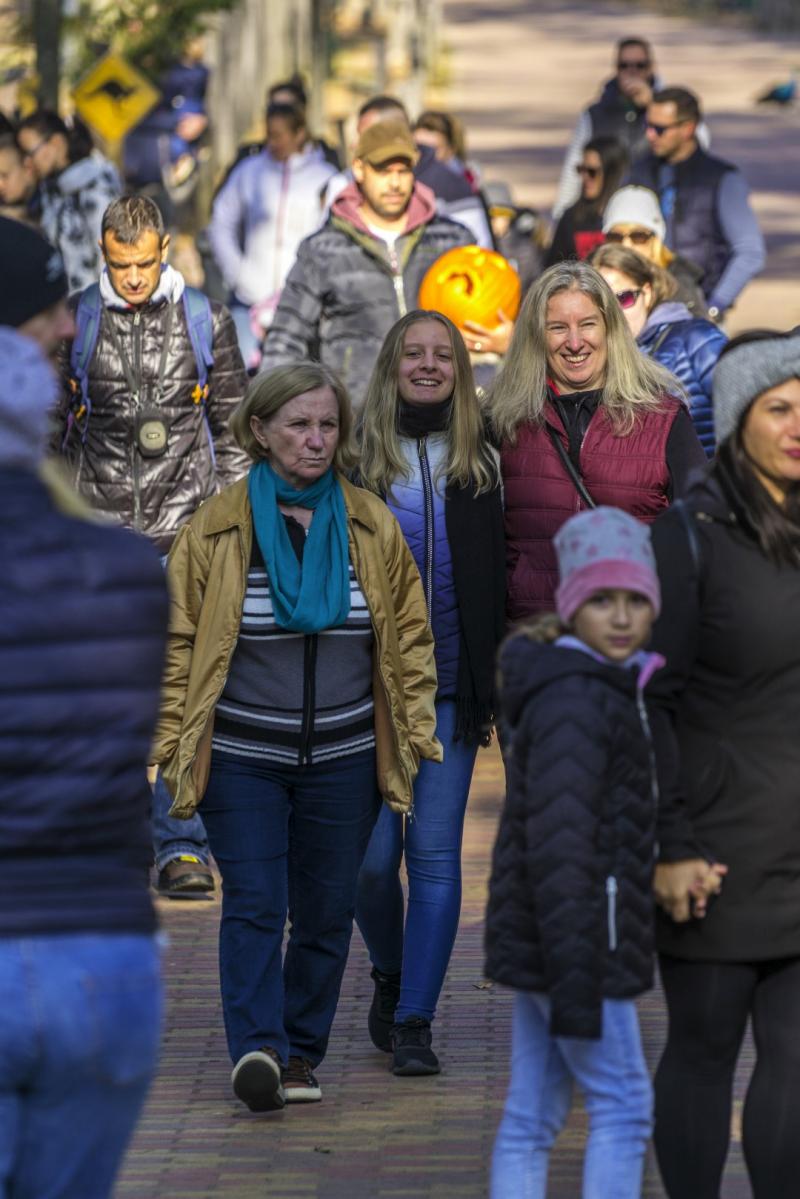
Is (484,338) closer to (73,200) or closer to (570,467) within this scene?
(570,467)

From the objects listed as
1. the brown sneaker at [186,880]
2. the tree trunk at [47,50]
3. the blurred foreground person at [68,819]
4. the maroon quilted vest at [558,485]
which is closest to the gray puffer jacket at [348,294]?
the brown sneaker at [186,880]

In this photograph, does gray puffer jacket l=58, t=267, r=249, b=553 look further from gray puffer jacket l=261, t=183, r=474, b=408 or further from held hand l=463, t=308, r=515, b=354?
gray puffer jacket l=261, t=183, r=474, b=408

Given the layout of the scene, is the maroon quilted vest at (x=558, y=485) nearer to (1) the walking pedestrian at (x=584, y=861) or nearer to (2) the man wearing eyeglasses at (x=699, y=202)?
(1) the walking pedestrian at (x=584, y=861)

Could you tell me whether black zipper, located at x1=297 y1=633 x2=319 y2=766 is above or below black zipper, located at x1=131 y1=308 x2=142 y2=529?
below

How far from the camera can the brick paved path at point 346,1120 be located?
5582mm

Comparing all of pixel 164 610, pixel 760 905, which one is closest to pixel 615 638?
pixel 760 905

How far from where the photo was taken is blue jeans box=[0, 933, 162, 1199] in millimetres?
3457

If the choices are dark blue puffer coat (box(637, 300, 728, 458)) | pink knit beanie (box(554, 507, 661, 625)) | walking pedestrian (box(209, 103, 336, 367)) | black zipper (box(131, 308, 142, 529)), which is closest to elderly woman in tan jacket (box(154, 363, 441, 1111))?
pink knit beanie (box(554, 507, 661, 625))

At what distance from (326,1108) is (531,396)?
6.37 feet

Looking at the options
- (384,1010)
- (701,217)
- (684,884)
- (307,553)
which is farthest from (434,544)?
(701,217)

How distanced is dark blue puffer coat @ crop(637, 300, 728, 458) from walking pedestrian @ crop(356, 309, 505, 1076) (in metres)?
1.57

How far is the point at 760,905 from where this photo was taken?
4594 millimetres

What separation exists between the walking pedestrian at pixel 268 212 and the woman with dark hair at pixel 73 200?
116cm

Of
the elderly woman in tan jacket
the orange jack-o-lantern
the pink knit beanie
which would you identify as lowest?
the elderly woman in tan jacket
